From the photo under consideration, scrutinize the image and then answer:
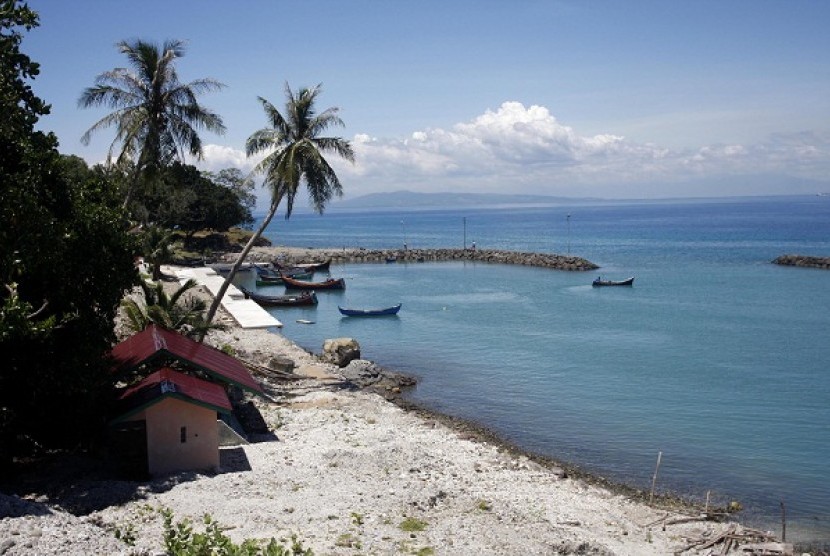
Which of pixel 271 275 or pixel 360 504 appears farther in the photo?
pixel 271 275

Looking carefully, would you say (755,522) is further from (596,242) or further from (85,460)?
(596,242)

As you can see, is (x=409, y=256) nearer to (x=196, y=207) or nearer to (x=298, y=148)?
(x=196, y=207)

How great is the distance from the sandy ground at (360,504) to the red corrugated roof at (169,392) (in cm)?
158

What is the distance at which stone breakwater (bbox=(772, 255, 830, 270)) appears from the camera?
77875 millimetres

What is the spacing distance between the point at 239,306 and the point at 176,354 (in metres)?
26.2

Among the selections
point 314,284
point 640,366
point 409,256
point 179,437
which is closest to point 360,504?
point 179,437

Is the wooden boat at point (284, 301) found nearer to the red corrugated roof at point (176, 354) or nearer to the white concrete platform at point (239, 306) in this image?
the white concrete platform at point (239, 306)

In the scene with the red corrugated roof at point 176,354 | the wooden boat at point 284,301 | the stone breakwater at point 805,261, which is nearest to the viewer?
the red corrugated roof at point 176,354

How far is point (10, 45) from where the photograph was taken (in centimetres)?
1520

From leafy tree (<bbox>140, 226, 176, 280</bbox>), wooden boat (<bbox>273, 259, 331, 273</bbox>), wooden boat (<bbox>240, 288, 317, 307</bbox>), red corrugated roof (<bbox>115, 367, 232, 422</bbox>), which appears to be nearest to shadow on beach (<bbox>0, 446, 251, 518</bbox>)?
red corrugated roof (<bbox>115, 367, 232, 422</bbox>)

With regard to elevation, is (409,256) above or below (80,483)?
above

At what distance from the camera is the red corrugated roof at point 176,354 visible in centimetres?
1833

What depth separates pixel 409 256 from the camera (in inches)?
3708

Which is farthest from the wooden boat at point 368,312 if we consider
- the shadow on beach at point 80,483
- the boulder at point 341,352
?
the shadow on beach at point 80,483
